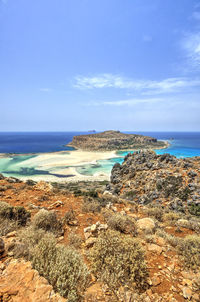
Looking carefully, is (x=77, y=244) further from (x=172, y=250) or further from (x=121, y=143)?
(x=121, y=143)

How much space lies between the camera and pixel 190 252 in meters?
3.85

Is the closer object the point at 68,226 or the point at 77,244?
the point at 77,244

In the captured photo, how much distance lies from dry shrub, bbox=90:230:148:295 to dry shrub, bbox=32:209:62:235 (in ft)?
6.16

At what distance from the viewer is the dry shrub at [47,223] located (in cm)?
457

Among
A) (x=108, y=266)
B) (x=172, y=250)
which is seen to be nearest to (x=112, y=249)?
(x=108, y=266)

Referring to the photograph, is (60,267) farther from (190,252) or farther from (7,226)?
(190,252)

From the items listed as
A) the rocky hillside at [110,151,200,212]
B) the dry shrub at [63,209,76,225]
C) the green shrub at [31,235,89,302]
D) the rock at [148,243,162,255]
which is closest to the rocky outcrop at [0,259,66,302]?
the green shrub at [31,235,89,302]

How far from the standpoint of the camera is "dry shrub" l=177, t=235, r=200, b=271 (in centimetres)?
352

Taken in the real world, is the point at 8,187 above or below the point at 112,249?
below

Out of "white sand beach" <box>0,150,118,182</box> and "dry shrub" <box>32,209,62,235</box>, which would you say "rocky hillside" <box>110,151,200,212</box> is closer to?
"dry shrub" <box>32,209,62,235</box>

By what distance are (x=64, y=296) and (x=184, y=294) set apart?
237 cm

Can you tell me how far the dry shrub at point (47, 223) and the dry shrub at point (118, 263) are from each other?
6.16 feet

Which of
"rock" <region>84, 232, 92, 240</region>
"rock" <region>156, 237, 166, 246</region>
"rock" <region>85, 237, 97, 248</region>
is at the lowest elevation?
"rock" <region>156, 237, 166, 246</region>

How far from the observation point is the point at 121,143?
105625mm
